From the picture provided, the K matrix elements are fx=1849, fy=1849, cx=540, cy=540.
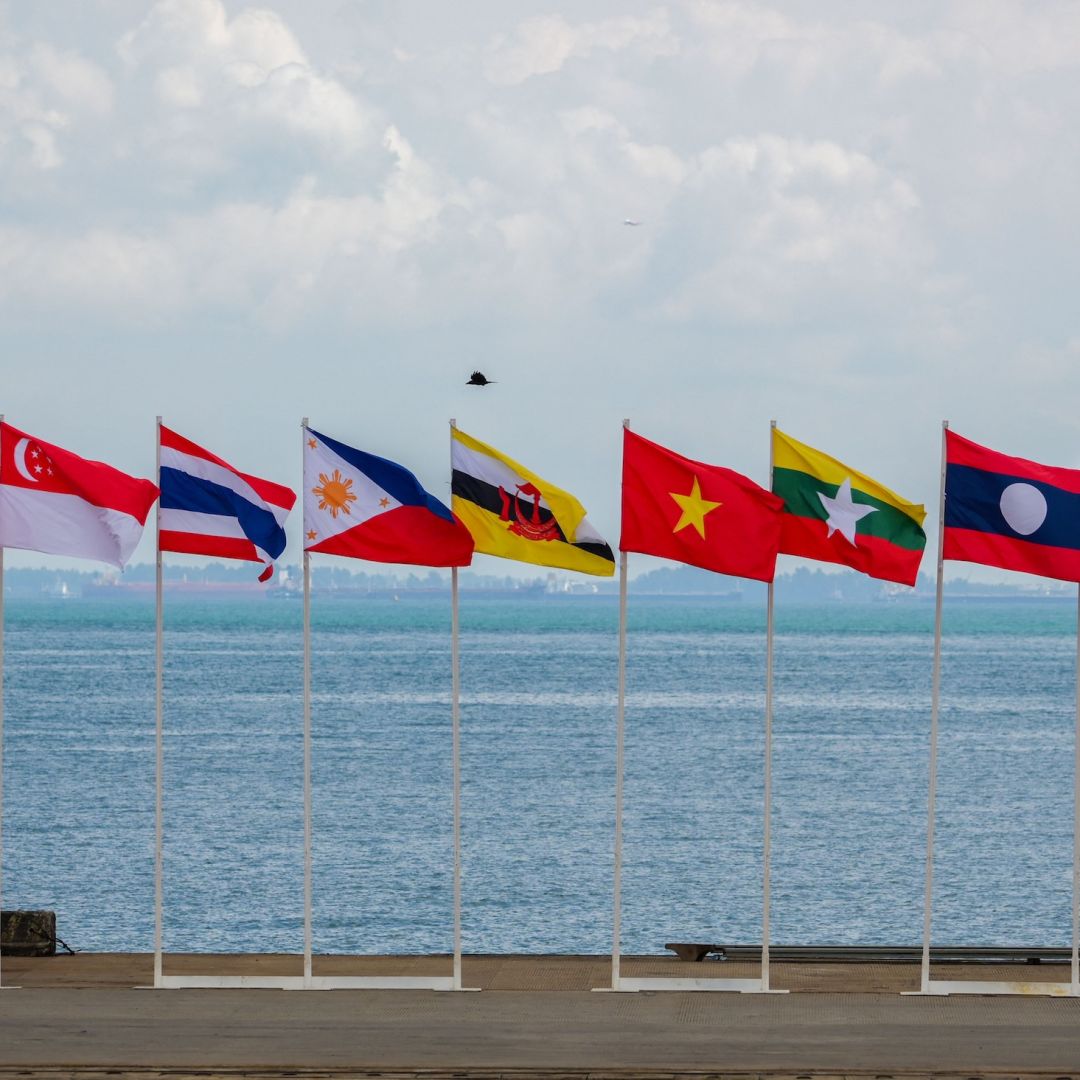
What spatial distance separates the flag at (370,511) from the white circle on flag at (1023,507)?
5.52 meters

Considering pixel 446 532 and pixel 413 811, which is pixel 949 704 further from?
pixel 446 532

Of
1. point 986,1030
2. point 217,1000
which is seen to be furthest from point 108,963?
point 986,1030

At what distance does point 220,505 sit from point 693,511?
16.1 feet

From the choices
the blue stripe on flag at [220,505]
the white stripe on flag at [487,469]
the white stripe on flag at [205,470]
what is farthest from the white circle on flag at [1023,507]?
the white stripe on flag at [205,470]

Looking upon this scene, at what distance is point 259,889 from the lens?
150 ft

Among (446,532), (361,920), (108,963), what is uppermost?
(446,532)

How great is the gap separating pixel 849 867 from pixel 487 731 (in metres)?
38.2

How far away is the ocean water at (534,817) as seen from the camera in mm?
41844

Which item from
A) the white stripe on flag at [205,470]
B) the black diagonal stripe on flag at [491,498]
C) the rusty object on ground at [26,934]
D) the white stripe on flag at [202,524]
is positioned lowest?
the rusty object on ground at [26,934]

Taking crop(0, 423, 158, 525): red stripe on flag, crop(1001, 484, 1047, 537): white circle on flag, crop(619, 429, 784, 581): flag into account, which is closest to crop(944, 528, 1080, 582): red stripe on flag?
crop(1001, 484, 1047, 537): white circle on flag

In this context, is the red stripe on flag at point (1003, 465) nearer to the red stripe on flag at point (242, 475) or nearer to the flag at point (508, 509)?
the flag at point (508, 509)

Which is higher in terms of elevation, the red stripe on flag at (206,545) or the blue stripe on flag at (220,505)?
the blue stripe on flag at (220,505)

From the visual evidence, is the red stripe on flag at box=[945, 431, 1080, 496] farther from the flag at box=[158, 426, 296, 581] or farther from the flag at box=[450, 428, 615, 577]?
the flag at box=[158, 426, 296, 581]

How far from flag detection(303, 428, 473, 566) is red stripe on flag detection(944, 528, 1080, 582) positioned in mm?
5001
